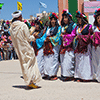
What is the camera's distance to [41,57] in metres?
6.12

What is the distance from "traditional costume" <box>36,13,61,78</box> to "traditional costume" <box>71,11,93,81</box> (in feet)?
1.90

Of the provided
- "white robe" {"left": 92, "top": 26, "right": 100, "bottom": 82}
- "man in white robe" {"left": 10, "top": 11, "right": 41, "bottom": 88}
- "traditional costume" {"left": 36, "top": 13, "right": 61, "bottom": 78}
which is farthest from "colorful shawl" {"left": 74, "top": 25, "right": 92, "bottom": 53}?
"man in white robe" {"left": 10, "top": 11, "right": 41, "bottom": 88}

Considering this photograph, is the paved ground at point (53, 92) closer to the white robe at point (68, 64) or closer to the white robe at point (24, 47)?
the white robe at point (24, 47)

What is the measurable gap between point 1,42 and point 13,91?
9.13 metres

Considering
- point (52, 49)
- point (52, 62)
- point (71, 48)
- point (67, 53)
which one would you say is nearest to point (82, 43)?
point (71, 48)

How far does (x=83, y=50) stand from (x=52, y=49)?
92 cm

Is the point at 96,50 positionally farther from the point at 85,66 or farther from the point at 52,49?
the point at 52,49

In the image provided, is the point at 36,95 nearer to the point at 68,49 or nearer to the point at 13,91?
the point at 13,91

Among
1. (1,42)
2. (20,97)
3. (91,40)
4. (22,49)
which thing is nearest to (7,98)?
(20,97)

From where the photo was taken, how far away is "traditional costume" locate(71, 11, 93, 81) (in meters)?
5.39

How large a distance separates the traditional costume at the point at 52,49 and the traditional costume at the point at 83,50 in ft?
1.90

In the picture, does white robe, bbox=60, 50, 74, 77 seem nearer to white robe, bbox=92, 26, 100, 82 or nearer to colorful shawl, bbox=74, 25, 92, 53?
colorful shawl, bbox=74, 25, 92, 53

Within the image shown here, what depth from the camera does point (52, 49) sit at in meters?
5.85

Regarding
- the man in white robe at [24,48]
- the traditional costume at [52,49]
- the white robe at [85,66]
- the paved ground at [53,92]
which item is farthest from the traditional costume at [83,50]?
the man in white robe at [24,48]
